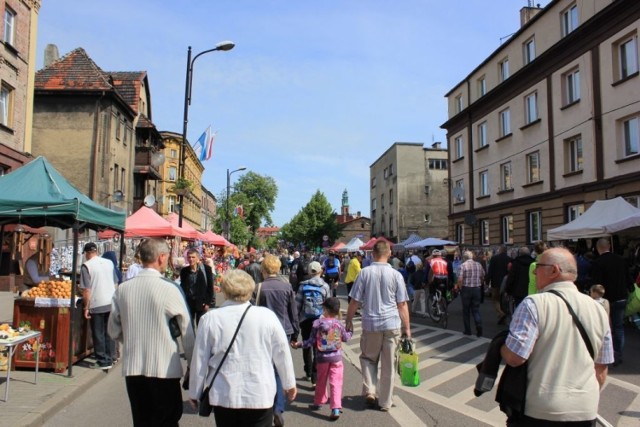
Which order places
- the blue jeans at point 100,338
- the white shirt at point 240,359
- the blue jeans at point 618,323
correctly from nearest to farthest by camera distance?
the white shirt at point 240,359 → the blue jeans at point 100,338 → the blue jeans at point 618,323

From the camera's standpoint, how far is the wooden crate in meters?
7.40

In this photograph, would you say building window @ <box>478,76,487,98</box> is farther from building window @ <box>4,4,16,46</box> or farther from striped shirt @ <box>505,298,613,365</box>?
striped shirt @ <box>505,298,613,365</box>

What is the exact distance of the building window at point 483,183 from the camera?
28.8 m

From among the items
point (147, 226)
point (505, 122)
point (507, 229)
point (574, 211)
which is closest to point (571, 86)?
point (574, 211)

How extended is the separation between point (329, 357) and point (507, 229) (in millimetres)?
22887

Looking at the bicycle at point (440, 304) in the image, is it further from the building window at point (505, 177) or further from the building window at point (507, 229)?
the building window at point (505, 177)

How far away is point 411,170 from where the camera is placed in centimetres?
5159

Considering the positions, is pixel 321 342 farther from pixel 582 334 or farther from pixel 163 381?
pixel 582 334

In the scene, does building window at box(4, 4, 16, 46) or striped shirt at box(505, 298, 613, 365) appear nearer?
striped shirt at box(505, 298, 613, 365)

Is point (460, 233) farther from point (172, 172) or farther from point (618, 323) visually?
point (172, 172)

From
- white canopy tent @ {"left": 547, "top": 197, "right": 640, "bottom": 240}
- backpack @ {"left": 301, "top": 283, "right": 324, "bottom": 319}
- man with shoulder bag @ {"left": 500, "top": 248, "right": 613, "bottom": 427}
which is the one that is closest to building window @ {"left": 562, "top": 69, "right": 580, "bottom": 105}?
white canopy tent @ {"left": 547, "top": 197, "right": 640, "bottom": 240}

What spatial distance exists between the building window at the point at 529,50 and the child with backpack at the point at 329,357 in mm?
22142

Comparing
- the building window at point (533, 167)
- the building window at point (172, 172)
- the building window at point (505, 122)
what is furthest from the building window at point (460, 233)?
the building window at point (172, 172)

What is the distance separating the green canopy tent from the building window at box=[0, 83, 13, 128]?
1267cm
